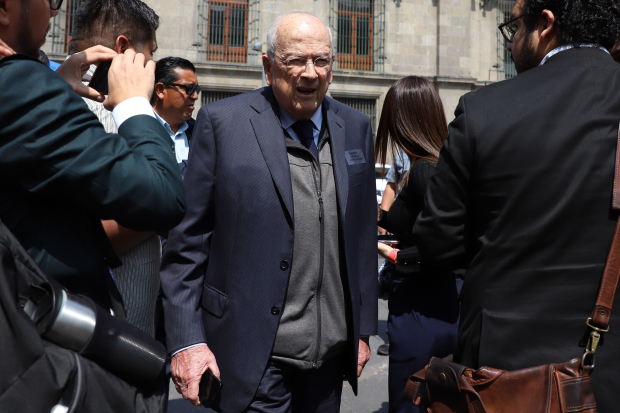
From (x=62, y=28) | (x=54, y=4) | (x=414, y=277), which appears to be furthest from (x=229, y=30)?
(x=54, y=4)

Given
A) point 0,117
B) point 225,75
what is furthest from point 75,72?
point 225,75

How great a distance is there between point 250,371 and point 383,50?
60.5 feet

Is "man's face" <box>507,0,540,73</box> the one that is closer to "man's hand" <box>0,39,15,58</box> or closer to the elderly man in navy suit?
the elderly man in navy suit

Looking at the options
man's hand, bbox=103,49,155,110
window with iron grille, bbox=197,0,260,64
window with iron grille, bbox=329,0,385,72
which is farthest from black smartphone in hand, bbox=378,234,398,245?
window with iron grille, bbox=329,0,385,72

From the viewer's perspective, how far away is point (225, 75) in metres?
18.0

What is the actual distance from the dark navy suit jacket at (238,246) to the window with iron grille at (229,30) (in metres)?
16.9

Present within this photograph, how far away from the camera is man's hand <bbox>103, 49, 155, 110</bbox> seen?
1.48 metres

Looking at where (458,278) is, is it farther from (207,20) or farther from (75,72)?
(207,20)

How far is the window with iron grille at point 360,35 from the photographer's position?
1939cm

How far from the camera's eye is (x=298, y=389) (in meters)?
2.21

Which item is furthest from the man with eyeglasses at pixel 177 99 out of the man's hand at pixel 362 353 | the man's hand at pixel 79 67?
the man's hand at pixel 79 67

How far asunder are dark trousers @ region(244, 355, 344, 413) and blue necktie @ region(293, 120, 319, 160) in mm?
896

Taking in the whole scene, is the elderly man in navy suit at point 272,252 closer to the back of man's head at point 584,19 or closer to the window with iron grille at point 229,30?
the back of man's head at point 584,19

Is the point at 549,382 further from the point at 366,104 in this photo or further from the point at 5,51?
the point at 366,104
